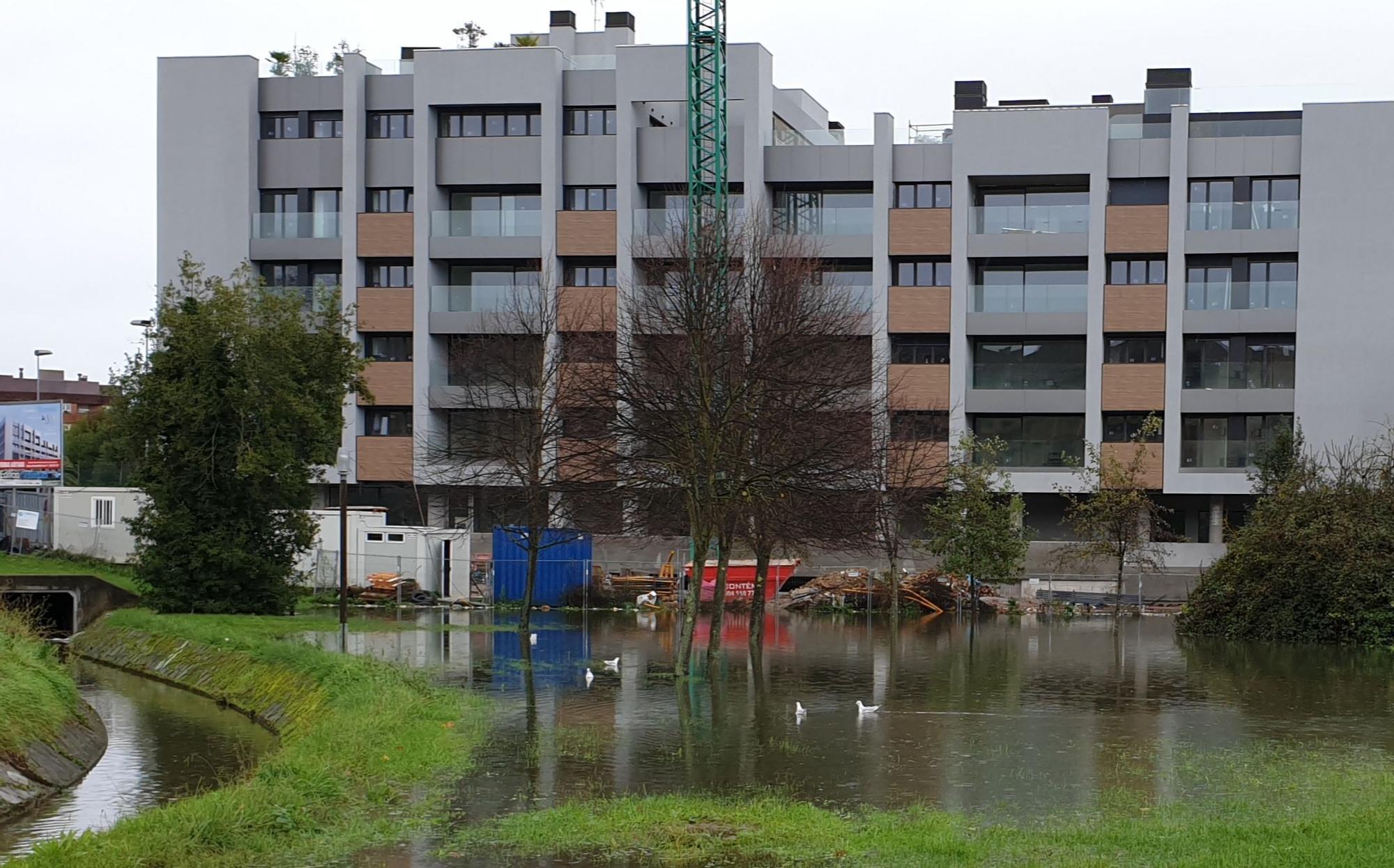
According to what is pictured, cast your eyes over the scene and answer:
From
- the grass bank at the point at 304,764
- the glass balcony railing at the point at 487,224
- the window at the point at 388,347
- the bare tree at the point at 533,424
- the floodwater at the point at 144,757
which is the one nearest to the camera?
the grass bank at the point at 304,764

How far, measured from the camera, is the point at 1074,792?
15.5m

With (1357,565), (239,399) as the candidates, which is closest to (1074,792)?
(1357,565)

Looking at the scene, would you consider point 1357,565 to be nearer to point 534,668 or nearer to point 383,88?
point 534,668

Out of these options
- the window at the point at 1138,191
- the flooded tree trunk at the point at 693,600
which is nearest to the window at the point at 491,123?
the window at the point at 1138,191

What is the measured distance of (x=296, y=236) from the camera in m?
63.0

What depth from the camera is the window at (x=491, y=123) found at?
62.3 metres

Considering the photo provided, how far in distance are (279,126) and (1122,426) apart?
37.2 metres

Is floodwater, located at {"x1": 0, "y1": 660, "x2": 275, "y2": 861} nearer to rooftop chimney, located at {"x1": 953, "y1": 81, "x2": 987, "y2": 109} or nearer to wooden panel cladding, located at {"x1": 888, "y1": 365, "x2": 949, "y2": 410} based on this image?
wooden panel cladding, located at {"x1": 888, "y1": 365, "x2": 949, "y2": 410}

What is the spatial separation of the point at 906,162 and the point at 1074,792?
47600 millimetres

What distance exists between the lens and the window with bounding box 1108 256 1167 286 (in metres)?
59.8

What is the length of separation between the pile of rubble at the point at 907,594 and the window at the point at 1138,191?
2038 centimetres

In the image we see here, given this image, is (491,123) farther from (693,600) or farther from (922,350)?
(693,600)

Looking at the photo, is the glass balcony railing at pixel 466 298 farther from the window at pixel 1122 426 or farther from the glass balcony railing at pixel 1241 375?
the glass balcony railing at pixel 1241 375

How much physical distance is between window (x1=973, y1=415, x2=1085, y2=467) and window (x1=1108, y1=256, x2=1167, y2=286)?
5.76 m
